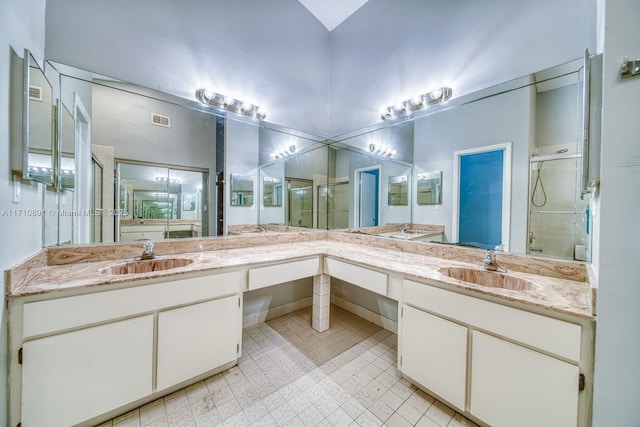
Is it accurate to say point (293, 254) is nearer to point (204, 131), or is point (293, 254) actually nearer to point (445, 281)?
point (445, 281)

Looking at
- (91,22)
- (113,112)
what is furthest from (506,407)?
(91,22)

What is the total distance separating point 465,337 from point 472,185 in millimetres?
1116

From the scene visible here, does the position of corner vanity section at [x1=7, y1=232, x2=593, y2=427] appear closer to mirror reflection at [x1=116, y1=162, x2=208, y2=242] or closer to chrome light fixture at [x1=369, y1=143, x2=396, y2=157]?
mirror reflection at [x1=116, y1=162, x2=208, y2=242]

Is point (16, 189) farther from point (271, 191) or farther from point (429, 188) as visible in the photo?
point (429, 188)

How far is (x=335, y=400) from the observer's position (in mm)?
1381

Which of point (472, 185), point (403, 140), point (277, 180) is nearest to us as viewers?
point (472, 185)

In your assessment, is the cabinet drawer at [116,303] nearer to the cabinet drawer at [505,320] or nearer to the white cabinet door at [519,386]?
the cabinet drawer at [505,320]

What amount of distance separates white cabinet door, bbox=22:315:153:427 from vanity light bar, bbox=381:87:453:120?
2.47m

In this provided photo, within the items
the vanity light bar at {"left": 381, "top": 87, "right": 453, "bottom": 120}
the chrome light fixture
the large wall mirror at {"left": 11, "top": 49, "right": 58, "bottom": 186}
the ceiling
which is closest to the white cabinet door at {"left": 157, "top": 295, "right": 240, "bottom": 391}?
the large wall mirror at {"left": 11, "top": 49, "right": 58, "bottom": 186}

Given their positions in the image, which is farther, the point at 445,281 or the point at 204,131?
the point at 204,131

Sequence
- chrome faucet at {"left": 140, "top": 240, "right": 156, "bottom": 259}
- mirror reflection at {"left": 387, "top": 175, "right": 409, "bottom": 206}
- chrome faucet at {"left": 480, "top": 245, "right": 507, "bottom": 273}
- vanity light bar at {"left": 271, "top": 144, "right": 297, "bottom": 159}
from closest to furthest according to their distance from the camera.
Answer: chrome faucet at {"left": 480, "top": 245, "right": 507, "bottom": 273} → chrome faucet at {"left": 140, "top": 240, "right": 156, "bottom": 259} → mirror reflection at {"left": 387, "top": 175, "right": 409, "bottom": 206} → vanity light bar at {"left": 271, "top": 144, "right": 297, "bottom": 159}

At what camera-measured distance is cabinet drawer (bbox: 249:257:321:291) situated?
1.65m

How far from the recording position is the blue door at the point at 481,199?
5.25 ft

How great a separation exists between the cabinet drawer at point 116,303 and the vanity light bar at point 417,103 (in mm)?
2057
